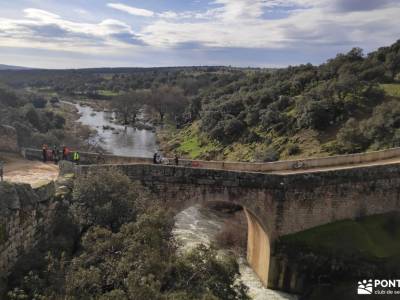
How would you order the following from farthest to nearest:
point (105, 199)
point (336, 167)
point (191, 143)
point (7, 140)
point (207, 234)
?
point (191, 143)
point (207, 234)
point (336, 167)
point (7, 140)
point (105, 199)

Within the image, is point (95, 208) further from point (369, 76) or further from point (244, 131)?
point (369, 76)

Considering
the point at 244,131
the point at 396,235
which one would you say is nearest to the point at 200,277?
the point at 396,235

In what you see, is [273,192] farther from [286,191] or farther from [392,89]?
[392,89]

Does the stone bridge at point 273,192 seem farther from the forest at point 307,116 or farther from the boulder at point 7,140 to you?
the forest at point 307,116

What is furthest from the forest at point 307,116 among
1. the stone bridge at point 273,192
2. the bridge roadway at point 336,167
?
the stone bridge at point 273,192

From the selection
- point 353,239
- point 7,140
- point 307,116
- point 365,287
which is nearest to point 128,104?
point 307,116
